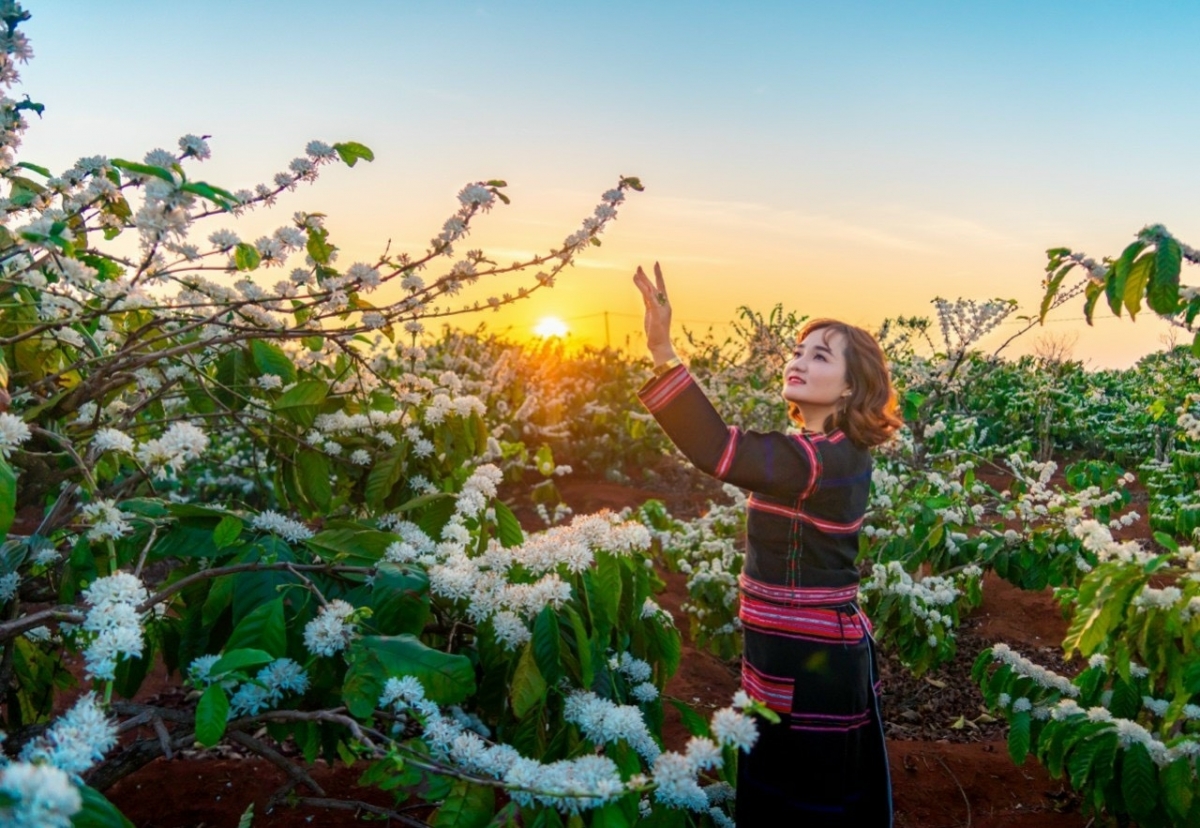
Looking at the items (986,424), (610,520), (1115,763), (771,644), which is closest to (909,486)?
(1115,763)

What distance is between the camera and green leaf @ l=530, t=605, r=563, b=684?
163 cm

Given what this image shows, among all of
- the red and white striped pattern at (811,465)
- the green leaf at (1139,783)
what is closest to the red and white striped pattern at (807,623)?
the red and white striped pattern at (811,465)

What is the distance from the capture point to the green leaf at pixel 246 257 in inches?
92.9

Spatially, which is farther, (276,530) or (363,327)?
(363,327)

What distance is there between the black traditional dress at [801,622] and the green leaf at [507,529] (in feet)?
1.55

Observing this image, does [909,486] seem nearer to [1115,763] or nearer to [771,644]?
[1115,763]

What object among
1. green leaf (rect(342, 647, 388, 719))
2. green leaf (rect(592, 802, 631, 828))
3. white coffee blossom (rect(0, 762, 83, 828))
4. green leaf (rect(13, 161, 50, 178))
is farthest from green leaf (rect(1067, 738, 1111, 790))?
green leaf (rect(13, 161, 50, 178))

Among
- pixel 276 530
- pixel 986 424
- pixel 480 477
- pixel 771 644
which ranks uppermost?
pixel 480 477

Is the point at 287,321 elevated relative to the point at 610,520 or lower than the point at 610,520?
elevated

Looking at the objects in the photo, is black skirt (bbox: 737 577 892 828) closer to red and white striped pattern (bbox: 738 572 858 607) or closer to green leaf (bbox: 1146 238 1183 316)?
red and white striped pattern (bbox: 738 572 858 607)

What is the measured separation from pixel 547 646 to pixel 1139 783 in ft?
6.40

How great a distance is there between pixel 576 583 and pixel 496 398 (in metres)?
8.71

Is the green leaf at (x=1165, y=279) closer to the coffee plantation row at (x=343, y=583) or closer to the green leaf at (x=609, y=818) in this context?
the coffee plantation row at (x=343, y=583)

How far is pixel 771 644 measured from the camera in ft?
7.59
